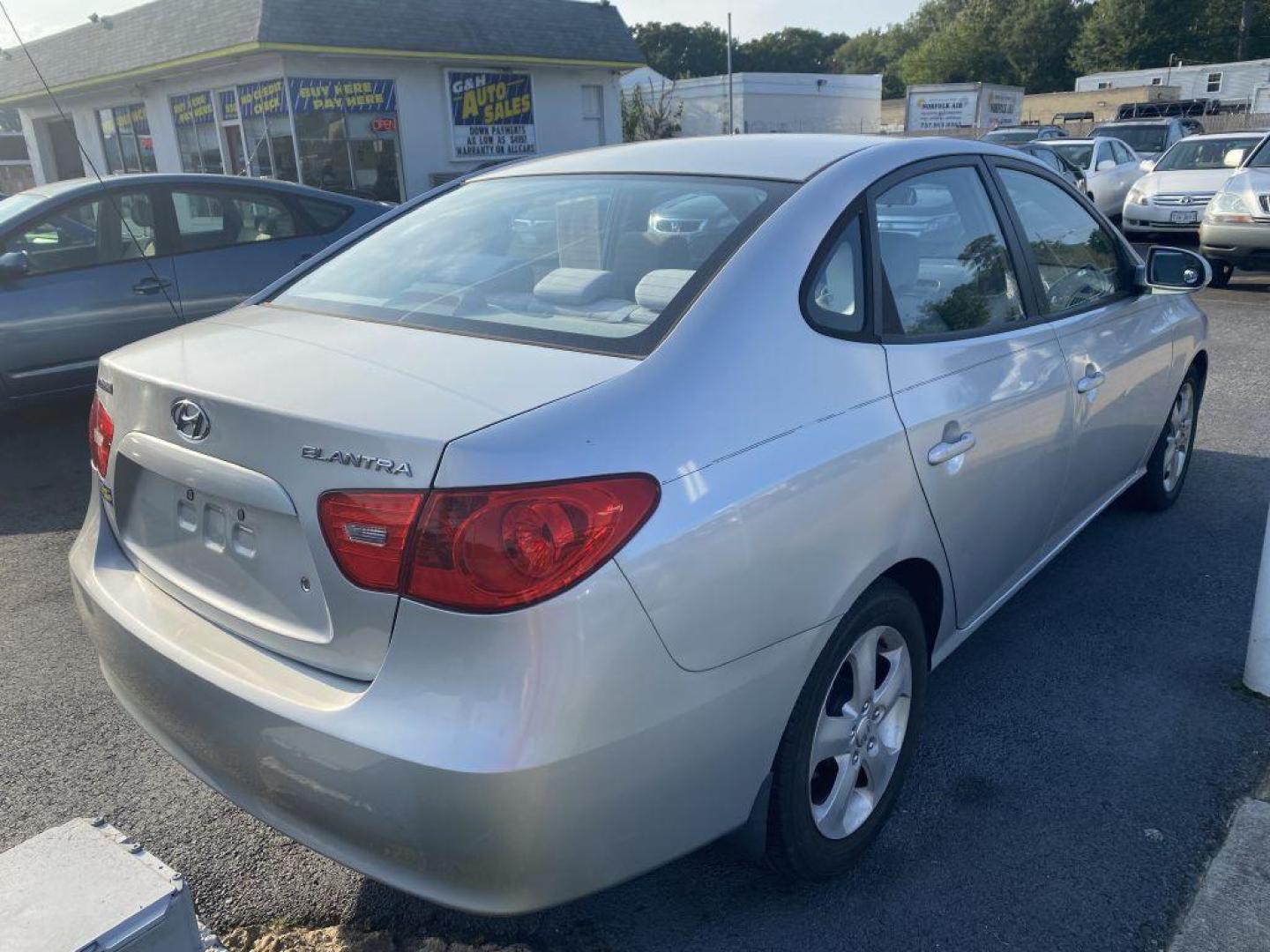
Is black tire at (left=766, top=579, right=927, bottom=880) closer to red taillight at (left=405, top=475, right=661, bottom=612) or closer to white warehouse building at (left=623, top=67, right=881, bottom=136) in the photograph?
red taillight at (left=405, top=475, right=661, bottom=612)

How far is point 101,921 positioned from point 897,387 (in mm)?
1918

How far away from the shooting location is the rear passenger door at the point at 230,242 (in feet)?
21.8

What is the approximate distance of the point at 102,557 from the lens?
8.16 ft

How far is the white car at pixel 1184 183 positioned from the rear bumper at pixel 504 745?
13285 mm

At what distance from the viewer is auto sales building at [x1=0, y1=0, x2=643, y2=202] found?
16688mm

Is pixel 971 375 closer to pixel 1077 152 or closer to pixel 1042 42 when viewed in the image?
pixel 1077 152

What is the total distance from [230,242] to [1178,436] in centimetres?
577

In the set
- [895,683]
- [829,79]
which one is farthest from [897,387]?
[829,79]

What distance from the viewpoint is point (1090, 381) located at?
3385mm

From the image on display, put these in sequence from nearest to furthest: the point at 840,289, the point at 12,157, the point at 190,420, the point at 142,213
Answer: the point at 190,420 → the point at 840,289 → the point at 142,213 → the point at 12,157

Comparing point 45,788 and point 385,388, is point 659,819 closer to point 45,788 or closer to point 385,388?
point 385,388

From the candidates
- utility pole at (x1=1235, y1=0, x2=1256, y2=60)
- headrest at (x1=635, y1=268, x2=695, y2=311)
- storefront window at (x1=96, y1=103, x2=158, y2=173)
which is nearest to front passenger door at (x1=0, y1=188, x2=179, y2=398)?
headrest at (x1=635, y1=268, x2=695, y2=311)

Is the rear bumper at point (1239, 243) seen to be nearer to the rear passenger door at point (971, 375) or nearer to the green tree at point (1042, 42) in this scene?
the rear passenger door at point (971, 375)

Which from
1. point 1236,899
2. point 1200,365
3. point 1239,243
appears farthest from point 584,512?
point 1239,243
